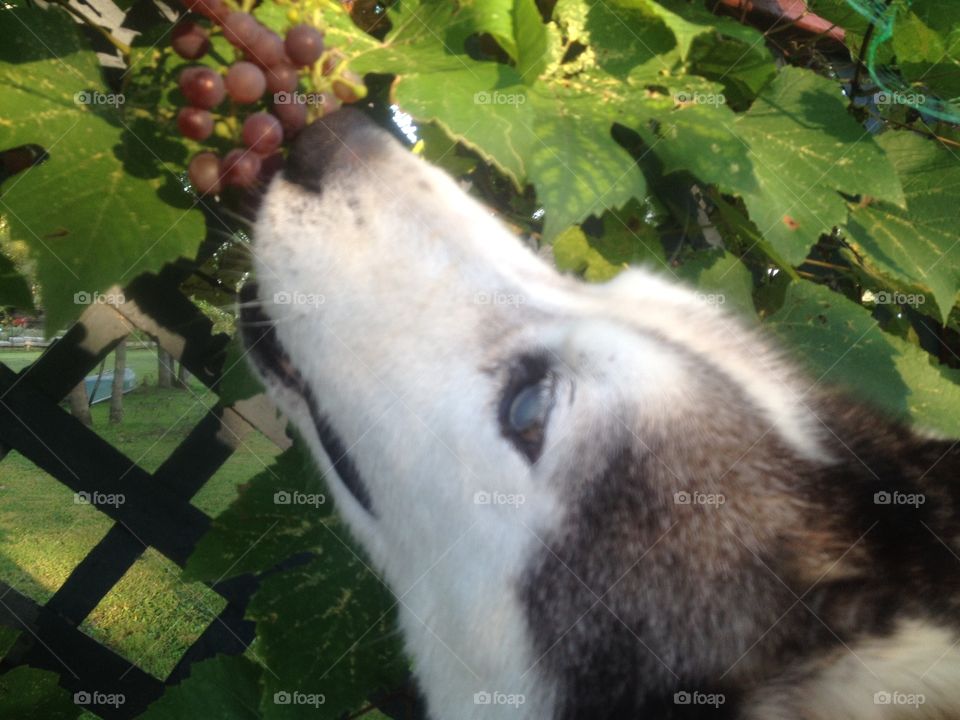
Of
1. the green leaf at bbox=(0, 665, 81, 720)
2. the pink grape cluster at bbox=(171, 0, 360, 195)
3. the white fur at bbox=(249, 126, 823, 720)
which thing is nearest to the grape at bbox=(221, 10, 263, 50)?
the pink grape cluster at bbox=(171, 0, 360, 195)

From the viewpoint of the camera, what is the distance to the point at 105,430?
1856 millimetres

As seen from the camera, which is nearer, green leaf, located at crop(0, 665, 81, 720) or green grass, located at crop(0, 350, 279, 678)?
green leaf, located at crop(0, 665, 81, 720)

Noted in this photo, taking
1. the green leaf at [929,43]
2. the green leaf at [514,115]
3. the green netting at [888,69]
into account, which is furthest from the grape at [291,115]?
the green leaf at [929,43]

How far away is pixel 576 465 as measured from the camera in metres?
1.28

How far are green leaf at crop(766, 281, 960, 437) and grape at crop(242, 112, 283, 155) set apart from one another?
1044 mm

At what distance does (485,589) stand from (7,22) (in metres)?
1.16

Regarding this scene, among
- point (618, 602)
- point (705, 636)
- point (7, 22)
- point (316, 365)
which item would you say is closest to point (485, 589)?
point (618, 602)

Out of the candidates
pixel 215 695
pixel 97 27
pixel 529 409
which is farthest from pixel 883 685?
pixel 97 27

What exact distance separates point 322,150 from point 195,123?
19 cm

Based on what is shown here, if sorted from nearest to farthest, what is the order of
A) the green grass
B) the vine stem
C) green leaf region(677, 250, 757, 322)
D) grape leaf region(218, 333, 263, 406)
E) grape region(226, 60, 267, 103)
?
grape region(226, 60, 267, 103) < the vine stem < grape leaf region(218, 333, 263, 406) < green leaf region(677, 250, 757, 322) < the green grass

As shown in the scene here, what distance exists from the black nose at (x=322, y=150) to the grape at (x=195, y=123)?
0.14 meters

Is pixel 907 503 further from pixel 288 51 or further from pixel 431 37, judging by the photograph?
pixel 288 51

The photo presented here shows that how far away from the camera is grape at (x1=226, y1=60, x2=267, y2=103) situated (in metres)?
1.05

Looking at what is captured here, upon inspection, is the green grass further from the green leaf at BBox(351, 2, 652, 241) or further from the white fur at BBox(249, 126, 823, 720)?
the green leaf at BBox(351, 2, 652, 241)
